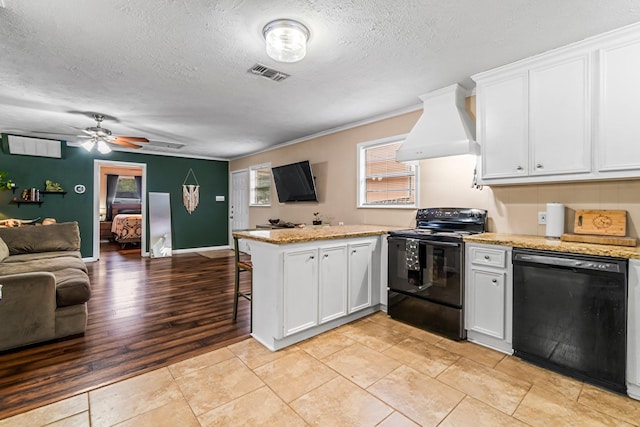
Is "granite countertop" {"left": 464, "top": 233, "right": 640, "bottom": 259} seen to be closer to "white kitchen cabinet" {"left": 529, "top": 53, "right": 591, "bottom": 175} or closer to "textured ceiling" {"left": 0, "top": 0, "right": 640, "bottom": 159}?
"white kitchen cabinet" {"left": 529, "top": 53, "right": 591, "bottom": 175}

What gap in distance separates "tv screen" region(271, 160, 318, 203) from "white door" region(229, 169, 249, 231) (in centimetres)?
170

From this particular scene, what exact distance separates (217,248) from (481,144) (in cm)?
693

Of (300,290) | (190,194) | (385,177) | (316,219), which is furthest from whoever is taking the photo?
(190,194)

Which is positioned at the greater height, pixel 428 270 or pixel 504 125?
pixel 504 125

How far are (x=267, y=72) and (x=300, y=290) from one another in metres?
2.04

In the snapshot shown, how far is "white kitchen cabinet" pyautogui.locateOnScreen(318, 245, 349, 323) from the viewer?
114 inches

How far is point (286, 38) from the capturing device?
85.2 inches

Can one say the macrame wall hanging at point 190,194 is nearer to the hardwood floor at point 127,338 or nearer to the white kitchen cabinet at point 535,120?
the hardwood floor at point 127,338

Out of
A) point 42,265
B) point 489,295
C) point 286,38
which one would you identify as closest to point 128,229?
point 42,265

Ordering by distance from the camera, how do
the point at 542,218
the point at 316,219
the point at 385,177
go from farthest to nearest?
the point at 316,219 → the point at 385,177 → the point at 542,218

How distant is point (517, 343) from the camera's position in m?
2.45

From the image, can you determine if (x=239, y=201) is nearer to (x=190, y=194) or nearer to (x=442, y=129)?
(x=190, y=194)

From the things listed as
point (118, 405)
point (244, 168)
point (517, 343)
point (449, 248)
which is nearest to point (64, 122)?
point (244, 168)

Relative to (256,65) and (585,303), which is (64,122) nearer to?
(256,65)
